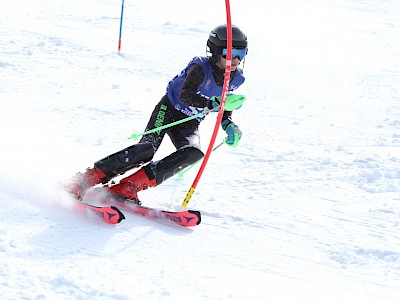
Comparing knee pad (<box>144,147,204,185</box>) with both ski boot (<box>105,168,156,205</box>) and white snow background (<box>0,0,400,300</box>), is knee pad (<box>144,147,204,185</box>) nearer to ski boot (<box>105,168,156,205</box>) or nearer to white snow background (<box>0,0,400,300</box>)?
ski boot (<box>105,168,156,205</box>)

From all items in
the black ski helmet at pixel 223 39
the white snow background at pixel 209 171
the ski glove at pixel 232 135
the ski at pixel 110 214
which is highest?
the black ski helmet at pixel 223 39

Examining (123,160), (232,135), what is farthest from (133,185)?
(232,135)

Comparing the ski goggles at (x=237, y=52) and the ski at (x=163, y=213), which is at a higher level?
the ski goggles at (x=237, y=52)

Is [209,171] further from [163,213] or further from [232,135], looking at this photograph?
[163,213]

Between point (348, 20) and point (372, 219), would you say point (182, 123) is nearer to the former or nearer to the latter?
point (372, 219)

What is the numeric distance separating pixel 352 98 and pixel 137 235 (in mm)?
6229

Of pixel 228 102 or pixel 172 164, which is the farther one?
pixel 172 164

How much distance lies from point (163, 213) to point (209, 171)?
59.1 inches

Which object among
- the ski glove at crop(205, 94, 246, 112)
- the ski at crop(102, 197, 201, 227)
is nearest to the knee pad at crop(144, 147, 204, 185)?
the ski at crop(102, 197, 201, 227)

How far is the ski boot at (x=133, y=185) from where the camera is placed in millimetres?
4477

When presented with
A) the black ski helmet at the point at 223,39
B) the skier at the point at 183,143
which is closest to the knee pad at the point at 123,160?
the skier at the point at 183,143

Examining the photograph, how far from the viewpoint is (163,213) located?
4352 millimetres

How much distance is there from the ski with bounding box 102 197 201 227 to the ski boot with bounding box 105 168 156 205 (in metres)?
0.06

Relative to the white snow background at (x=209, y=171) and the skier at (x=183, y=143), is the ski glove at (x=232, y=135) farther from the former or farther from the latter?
the white snow background at (x=209, y=171)
